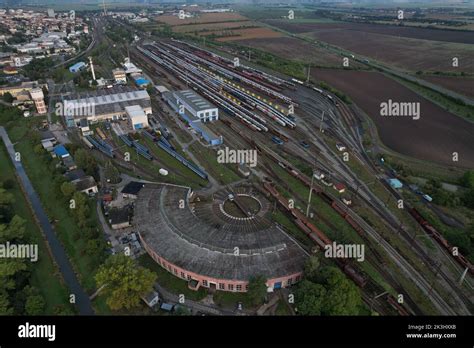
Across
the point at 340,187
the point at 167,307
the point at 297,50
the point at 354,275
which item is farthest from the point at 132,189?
the point at 297,50

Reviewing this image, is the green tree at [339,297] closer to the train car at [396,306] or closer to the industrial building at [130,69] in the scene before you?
the train car at [396,306]

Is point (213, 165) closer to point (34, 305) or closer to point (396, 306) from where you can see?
point (34, 305)

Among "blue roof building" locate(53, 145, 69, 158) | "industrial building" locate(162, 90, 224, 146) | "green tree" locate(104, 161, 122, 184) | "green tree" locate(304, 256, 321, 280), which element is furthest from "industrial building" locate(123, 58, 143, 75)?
"green tree" locate(304, 256, 321, 280)

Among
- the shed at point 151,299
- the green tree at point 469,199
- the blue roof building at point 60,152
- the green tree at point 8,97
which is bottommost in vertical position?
the shed at point 151,299

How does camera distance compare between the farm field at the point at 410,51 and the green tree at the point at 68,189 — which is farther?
the farm field at the point at 410,51

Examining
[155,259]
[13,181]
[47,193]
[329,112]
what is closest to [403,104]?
[329,112]

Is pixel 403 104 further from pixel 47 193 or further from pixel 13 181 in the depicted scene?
pixel 13 181
